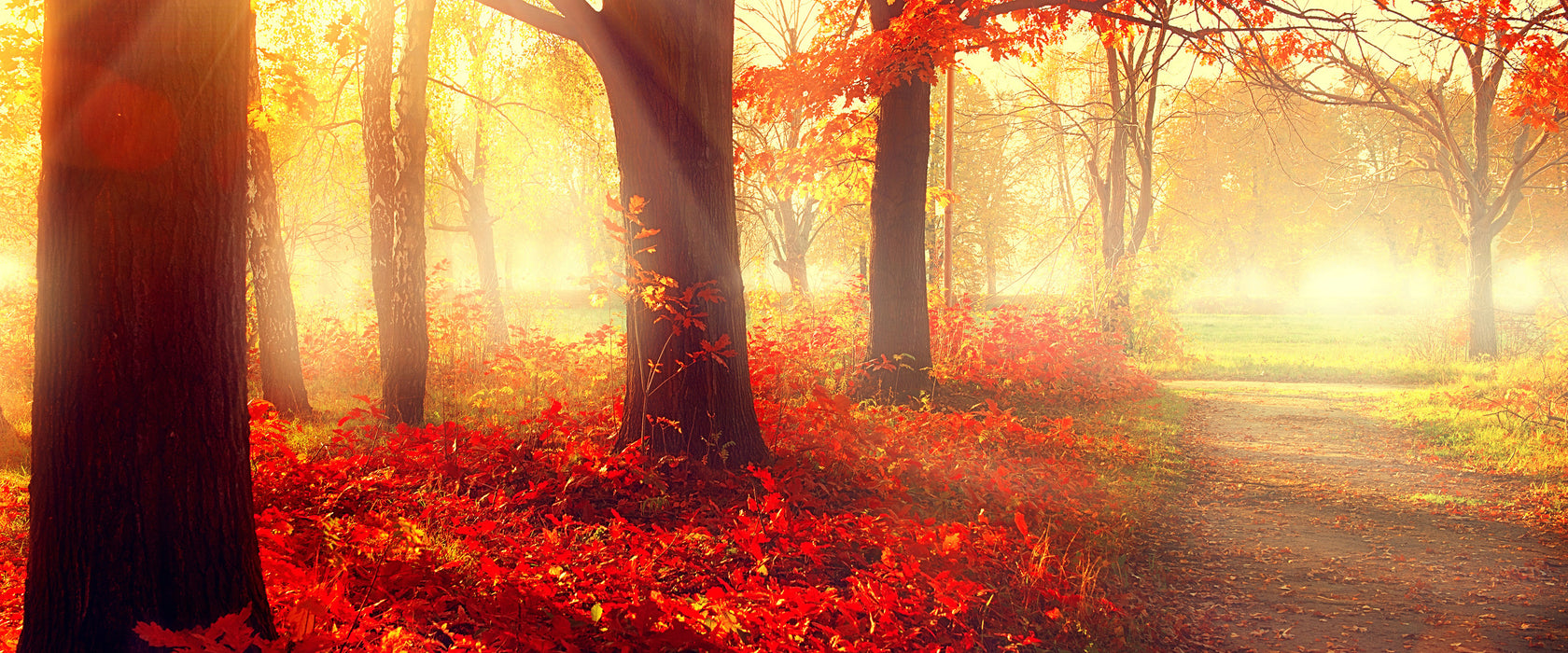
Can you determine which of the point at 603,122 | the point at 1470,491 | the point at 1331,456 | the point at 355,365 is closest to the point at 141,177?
the point at 1470,491

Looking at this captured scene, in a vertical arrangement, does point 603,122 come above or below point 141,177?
above

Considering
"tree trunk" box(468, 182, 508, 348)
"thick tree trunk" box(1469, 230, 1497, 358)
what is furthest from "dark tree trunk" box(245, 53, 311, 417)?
"thick tree trunk" box(1469, 230, 1497, 358)

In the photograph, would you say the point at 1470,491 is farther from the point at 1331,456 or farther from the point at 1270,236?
the point at 1270,236

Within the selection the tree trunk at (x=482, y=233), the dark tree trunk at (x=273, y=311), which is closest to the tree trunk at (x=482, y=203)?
the tree trunk at (x=482, y=233)

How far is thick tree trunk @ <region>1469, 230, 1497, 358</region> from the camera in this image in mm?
16703

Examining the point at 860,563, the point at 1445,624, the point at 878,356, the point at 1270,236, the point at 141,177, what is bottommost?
the point at 1445,624

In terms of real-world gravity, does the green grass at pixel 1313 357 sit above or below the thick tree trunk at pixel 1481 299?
below

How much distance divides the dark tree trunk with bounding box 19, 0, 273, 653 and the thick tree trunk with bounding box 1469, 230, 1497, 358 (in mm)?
21285

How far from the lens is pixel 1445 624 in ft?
14.9

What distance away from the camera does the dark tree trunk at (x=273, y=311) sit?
8.70 metres

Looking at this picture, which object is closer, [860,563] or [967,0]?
[860,563]

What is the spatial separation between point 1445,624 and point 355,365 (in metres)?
13.7

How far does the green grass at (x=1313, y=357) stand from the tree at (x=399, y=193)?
1442cm

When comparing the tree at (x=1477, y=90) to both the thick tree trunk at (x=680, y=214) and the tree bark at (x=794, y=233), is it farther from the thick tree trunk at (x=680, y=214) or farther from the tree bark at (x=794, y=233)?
the tree bark at (x=794, y=233)
